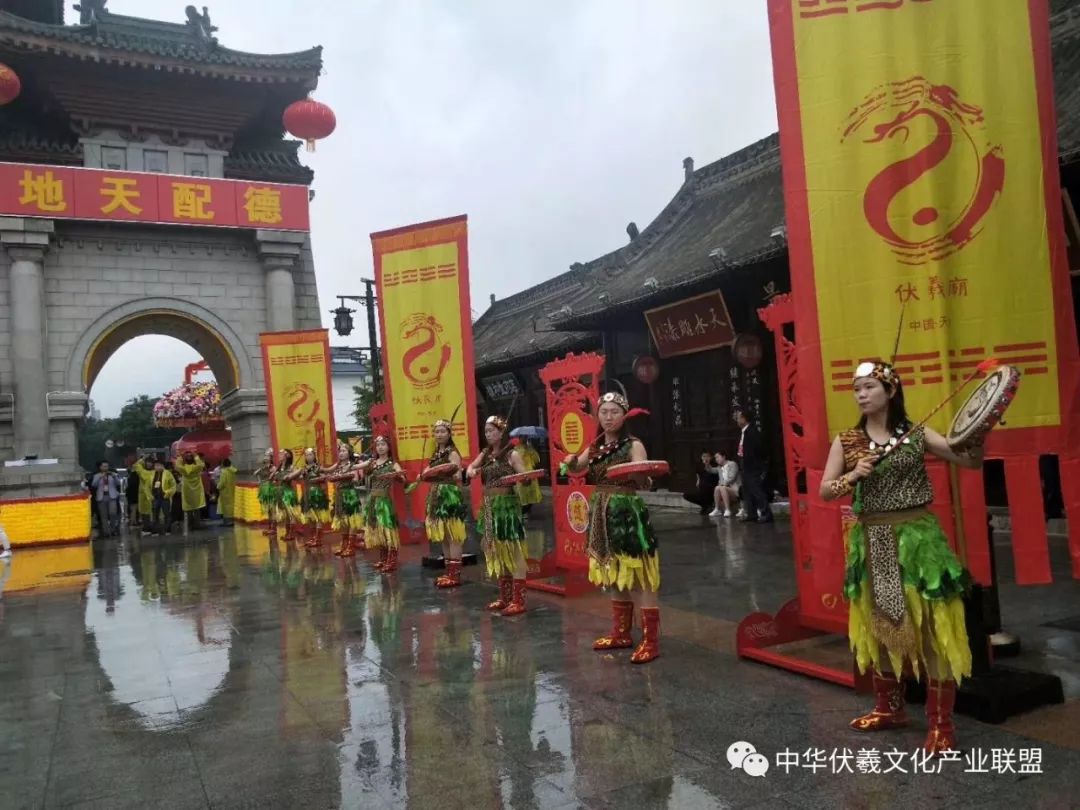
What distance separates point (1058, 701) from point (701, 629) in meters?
2.25

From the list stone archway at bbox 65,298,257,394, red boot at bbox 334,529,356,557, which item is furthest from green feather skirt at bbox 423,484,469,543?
stone archway at bbox 65,298,257,394

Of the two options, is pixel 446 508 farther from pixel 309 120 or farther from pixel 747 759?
pixel 309 120

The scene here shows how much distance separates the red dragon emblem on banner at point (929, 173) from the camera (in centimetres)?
376

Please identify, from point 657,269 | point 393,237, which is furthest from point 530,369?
point 393,237

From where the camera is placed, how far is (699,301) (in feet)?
40.3

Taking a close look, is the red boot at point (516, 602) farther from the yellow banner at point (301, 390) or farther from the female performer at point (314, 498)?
the yellow banner at point (301, 390)

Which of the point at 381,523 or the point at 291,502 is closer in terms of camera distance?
the point at 381,523

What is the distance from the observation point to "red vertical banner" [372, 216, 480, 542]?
26.3 feet

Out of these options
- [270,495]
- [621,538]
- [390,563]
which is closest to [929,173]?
[621,538]

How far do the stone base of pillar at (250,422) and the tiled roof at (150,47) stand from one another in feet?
22.2

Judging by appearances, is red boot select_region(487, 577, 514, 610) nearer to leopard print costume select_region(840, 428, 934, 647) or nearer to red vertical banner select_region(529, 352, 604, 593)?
red vertical banner select_region(529, 352, 604, 593)

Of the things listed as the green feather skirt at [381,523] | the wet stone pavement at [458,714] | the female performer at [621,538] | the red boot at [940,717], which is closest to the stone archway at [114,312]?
the green feather skirt at [381,523]

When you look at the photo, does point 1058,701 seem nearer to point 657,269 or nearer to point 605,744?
point 605,744

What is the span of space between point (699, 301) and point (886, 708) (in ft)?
30.5
